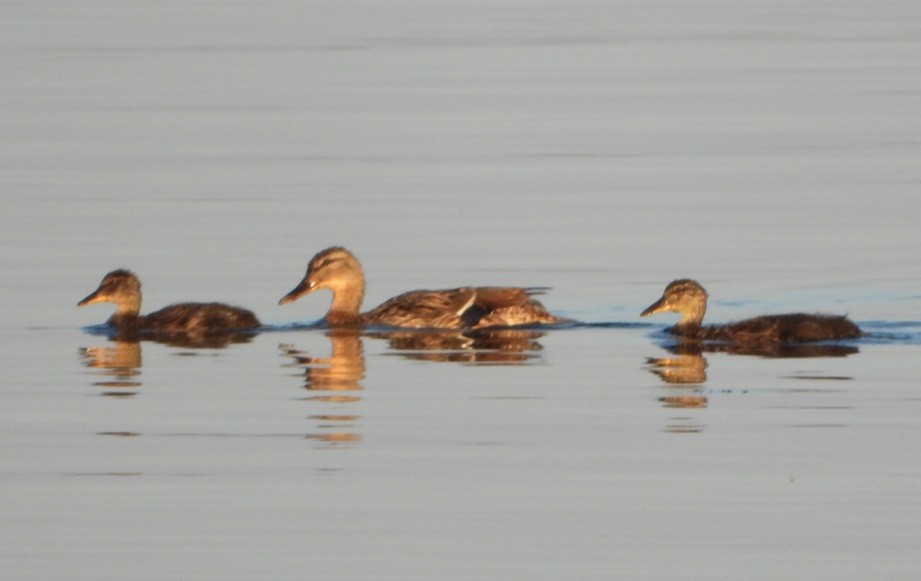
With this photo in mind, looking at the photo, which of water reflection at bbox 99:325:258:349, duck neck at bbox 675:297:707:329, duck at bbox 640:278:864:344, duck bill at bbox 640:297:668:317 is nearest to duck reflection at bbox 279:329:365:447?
water reflection at bbox 99:325:258:349

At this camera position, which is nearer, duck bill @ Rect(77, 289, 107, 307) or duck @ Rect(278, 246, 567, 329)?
duck @ Rect(278, 246, 567, 329)

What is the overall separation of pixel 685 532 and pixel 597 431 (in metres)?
2.15

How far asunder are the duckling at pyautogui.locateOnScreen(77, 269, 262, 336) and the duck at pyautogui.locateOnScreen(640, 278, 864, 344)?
8.64 feet

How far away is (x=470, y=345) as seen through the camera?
598 inches

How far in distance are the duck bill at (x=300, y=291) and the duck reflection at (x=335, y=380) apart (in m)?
0.43

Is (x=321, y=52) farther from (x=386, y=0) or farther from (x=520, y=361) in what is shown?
(x=520, y=361)

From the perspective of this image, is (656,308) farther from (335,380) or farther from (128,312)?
Answer: (128,312)

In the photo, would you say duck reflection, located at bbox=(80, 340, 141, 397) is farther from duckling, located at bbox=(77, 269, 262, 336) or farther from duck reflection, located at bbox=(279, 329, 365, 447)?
duck reflection, located at bbox=(279, 329, 365, 447)

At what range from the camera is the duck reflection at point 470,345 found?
47.2 feet

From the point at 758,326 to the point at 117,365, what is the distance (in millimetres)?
3895

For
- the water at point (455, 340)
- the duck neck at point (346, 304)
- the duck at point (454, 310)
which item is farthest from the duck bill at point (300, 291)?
the water at point (455, 340)

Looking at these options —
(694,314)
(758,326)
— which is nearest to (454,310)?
(694,314)

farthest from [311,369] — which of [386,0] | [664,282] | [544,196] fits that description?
[386,0]

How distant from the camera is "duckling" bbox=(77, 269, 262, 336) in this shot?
15.4m
